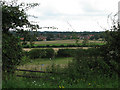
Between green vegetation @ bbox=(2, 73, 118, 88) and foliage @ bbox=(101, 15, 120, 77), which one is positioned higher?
foliage @ bbox=(101, 15, 120, 77)

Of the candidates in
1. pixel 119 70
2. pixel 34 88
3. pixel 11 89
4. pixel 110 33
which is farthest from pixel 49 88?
pixel 110 33

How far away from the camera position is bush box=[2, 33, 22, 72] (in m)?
4.96

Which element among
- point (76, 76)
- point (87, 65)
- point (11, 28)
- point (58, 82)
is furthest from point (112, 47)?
point (11, 28)

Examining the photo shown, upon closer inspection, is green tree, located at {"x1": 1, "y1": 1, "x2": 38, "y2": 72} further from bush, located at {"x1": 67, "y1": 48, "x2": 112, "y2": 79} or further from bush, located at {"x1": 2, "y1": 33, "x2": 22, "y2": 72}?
bush, located at {"x1": 67, "y1": 48, "x2": 112, "y2": 79}

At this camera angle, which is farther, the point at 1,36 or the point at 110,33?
the point at 110,33

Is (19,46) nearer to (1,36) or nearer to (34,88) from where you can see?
(1,36)

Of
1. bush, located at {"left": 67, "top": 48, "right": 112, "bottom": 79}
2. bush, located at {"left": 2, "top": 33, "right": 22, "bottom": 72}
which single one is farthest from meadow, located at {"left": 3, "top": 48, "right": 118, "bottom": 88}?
bush, located at {"left": 2, "top": 33, "right": 22, "bottom": 72}

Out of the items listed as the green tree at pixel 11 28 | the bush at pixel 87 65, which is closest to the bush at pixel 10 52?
the green tree at pixel 11 28

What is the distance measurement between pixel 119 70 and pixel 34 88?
3.30 m

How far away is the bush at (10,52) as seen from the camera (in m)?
4.96

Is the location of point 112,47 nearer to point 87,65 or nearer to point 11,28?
point 87,65

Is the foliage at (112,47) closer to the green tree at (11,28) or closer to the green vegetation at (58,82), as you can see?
the green vegetation at (58,82)

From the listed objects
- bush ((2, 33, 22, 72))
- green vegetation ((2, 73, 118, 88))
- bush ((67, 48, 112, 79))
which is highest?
bush ((2, 33, 22, 72))

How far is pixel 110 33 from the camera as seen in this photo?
693 centimetres
